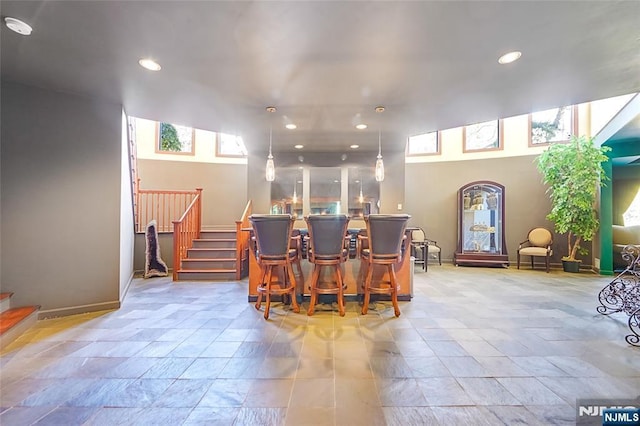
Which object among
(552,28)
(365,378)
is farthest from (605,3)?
(365,378)

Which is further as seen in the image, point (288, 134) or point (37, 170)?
point (288, 134)

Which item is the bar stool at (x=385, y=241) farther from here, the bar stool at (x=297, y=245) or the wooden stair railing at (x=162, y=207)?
the wooden stair railing at (x=162, y=207)

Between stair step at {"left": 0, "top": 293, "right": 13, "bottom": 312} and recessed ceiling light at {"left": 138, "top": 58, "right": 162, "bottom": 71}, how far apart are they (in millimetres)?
2723

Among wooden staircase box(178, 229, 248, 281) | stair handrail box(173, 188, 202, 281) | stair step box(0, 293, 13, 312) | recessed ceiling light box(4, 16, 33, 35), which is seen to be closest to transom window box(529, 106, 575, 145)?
wooden staircase box(178, 229, 248, 281)

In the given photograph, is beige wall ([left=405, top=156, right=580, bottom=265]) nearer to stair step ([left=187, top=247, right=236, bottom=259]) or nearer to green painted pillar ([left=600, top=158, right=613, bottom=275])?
green painted pillar ([left=600, top=158, right=613, bottom=275])

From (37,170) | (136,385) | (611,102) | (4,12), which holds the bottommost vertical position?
(136,385)

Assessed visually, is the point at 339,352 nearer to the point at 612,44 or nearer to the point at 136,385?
the point at 136,385

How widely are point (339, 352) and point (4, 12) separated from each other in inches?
138

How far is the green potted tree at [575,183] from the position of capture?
5.09 m

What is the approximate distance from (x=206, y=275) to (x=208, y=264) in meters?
0.26

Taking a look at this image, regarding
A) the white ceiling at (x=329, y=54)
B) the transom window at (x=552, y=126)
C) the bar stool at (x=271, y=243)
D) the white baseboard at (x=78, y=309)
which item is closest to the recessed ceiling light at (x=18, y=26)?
the white ceiling at (x=329, y=54)

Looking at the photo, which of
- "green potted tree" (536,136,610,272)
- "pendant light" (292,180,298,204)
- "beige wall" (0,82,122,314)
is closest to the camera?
"beige wall" (0,82,122,314)

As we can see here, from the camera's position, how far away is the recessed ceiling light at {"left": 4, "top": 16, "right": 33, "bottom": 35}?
195cm

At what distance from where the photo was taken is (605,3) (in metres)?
1.79
